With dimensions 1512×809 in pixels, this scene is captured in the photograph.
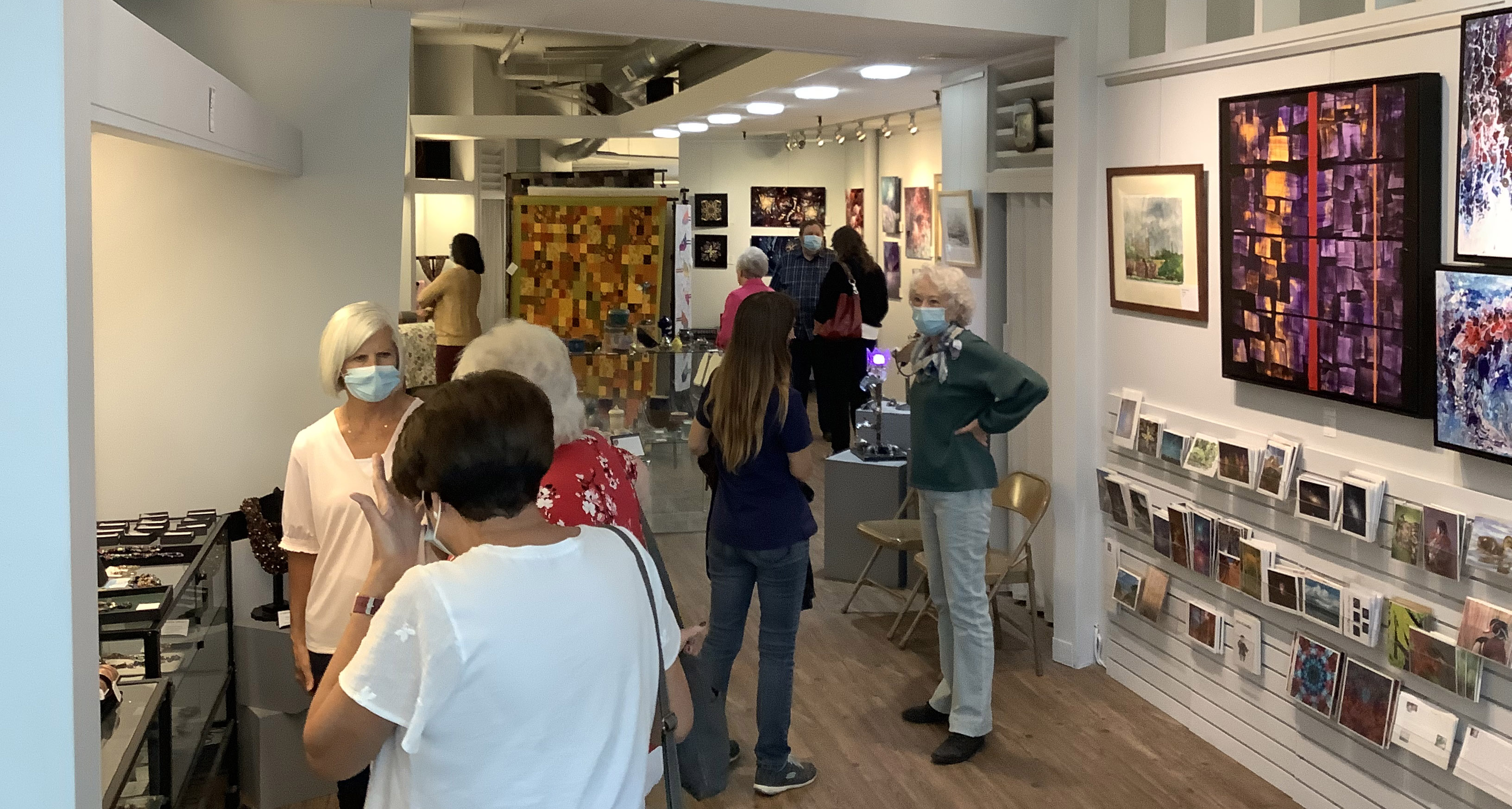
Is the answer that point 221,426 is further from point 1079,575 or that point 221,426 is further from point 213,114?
point 1079,575

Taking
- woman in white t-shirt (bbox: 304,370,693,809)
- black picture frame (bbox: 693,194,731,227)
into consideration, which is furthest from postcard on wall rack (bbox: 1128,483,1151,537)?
black picture frame (bbox: 693,194,731,227)

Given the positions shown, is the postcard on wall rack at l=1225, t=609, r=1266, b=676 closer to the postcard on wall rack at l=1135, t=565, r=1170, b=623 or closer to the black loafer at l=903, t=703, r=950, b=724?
the postcard on wall rack at l=1135, t=565, r=1170, b=623

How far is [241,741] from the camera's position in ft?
13.6

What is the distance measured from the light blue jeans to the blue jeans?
2.07 feet

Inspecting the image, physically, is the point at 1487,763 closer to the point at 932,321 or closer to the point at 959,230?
the point at 932,321

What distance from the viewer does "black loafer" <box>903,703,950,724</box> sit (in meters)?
5.02

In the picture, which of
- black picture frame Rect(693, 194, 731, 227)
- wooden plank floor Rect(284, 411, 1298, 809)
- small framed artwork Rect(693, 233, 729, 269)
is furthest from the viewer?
small framed artwork Rect(693, 233, 729, 269)

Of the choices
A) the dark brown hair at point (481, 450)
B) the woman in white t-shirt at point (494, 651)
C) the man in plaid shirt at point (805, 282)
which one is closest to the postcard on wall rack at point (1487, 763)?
the woman in white t-shirt at point (494, 651)

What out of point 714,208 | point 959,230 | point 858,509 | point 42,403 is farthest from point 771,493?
point 714,208

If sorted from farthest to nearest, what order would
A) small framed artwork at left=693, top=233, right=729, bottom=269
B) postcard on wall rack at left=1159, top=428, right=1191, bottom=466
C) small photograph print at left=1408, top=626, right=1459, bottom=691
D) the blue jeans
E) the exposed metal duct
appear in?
1. small framed artwork at left=693, top=233, right=729, bottom=269
2. the exposed metal duct
3. postcard on wall rack at left=1159, top=428, right=1191, bottom=466
4. the blue jeans
5. small photograph print at left=1408, top=626, right=1459, bottom=691

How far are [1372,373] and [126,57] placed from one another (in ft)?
10.7

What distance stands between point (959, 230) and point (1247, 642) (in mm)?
2986

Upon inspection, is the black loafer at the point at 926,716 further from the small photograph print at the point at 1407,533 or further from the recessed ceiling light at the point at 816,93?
the recessed ceiling light at the point at 816,93

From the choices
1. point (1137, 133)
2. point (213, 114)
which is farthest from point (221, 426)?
point (1137, 133)
